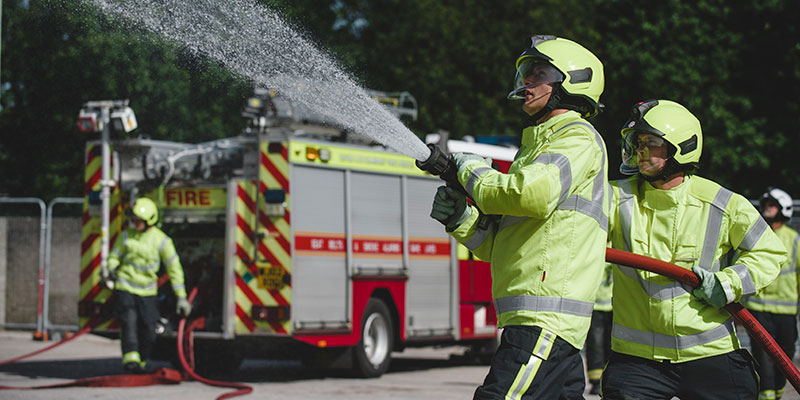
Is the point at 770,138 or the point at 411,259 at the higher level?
the point at 770,138

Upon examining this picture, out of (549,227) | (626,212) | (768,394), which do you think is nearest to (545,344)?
(549,227)

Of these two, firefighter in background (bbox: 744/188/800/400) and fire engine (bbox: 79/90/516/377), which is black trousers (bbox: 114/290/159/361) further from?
firefighter in background (bbox: 744/188/800/400)

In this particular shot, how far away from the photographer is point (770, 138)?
27.0 m

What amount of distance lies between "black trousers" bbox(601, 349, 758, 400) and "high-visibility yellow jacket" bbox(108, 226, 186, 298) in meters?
7.37

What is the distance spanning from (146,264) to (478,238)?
7.76 metres

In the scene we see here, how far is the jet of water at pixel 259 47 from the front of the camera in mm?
5285

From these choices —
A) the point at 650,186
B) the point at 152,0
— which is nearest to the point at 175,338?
the point at 152,0

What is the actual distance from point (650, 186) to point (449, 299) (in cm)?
852

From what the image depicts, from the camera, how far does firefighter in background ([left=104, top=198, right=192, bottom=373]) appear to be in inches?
466

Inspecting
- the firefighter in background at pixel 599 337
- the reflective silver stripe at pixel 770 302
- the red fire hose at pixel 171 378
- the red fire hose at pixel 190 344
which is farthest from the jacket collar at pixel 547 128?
the red fire hose at pixel 190 344

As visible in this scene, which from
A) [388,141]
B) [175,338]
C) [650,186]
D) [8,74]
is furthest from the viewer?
[8,74]

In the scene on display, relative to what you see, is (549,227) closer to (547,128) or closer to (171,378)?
(547,128)

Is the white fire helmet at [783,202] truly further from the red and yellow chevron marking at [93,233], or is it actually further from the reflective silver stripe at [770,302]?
the red and yellow chevron marking at [93,233]

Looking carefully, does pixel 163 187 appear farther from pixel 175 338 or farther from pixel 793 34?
pixel 793 34
